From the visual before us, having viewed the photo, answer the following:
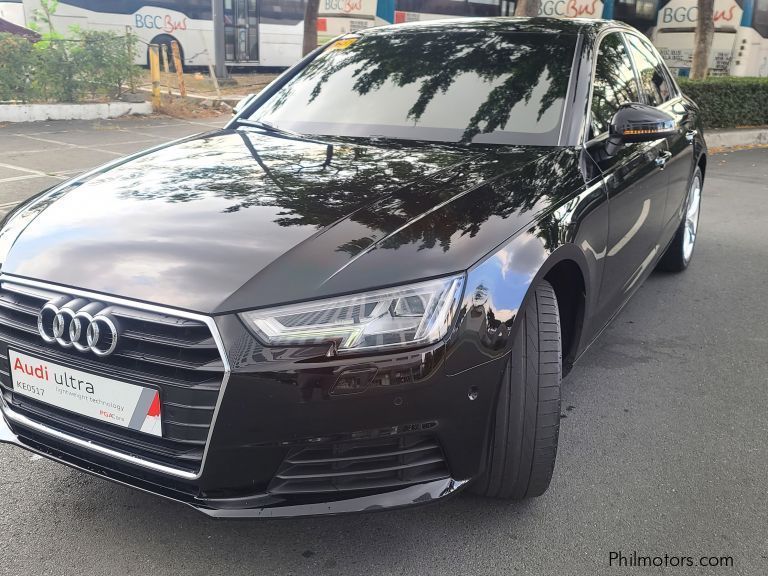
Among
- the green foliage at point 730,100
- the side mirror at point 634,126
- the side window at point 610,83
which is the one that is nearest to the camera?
the side mirror at point 634,126

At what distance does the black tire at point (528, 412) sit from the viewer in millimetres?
2080

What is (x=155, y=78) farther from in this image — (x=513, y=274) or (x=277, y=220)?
(x=513, y=274)

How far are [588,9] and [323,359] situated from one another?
2029 cm

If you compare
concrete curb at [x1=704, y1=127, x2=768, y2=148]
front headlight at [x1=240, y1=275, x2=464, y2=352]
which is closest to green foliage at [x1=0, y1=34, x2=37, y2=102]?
front headlight at [x1=240, y1=275, x2=464, y2=352]

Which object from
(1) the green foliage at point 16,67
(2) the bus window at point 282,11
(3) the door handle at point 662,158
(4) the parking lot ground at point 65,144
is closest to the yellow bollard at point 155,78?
(4) the parking lot ground at point 65,144

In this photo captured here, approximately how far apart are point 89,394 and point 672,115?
361cm

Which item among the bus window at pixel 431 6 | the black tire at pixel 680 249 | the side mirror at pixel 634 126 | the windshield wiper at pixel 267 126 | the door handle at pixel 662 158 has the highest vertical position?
the bus window at pixel 431 6

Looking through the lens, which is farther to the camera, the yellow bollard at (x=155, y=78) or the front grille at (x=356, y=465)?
the yellow bollard at (x=155, y=78)

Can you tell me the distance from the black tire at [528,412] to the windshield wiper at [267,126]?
140 cm

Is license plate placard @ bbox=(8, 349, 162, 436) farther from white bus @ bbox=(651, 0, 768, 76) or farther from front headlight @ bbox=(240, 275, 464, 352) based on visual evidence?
white bus @ bbox=(651, 0, 768, 76)

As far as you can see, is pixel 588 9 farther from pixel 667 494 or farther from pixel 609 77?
pixel 667 494

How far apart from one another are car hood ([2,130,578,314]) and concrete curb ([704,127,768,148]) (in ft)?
34.8

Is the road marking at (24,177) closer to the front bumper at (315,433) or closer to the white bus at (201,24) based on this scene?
the front bumper at (315,433)

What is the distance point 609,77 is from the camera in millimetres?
3270
